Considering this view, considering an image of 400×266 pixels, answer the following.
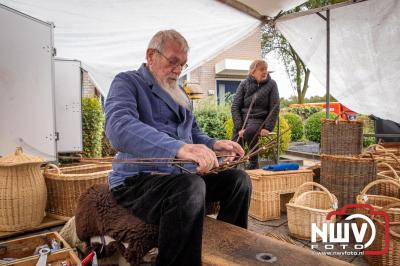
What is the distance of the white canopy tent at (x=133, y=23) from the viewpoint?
3.35 meters

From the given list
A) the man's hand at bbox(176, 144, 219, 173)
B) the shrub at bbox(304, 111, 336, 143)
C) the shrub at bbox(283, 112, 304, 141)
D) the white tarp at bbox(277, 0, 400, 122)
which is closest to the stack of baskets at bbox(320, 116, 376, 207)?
the white tarp at bbox(277, 0, 400, 122)

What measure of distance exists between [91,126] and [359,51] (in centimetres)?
491

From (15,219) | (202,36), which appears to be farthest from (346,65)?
(15,219)

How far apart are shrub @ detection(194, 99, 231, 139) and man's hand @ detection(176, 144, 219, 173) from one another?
623 centimetres

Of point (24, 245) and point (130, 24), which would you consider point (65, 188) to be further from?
point (130, 24)

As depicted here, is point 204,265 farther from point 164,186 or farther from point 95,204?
point 95,204

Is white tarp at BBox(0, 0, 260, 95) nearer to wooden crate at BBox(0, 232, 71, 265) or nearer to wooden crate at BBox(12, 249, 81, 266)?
wooden crate at BBox(0, 232, 71, 265)

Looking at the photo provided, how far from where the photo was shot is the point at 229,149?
73.5 inches

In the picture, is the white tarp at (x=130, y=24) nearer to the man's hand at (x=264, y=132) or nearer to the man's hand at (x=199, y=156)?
the man's hand at (x=264, y=132)

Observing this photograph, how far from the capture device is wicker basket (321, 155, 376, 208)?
3.11 metres

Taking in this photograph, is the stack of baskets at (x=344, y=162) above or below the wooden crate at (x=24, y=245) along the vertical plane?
above

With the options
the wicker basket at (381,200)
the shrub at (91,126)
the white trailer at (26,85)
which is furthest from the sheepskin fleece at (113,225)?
the shrub at (91,126)

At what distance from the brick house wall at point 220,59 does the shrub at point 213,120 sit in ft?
17.8

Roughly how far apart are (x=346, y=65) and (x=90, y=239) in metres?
3.83
